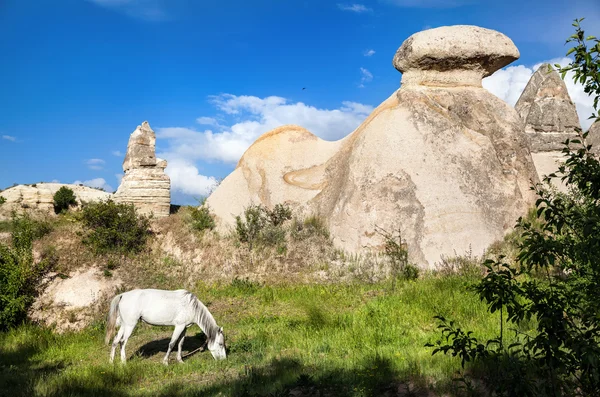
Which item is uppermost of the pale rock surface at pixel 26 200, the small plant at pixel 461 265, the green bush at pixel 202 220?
the pale rock surface at pixel 26 200

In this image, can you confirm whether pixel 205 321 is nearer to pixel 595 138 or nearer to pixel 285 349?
pixel 285 349

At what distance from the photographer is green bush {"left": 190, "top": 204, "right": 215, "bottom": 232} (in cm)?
2048

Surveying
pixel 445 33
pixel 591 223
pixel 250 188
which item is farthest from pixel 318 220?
pixel 591 223

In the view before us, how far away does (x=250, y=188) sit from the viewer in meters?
21.8

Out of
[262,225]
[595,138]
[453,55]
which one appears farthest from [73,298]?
[595,138]

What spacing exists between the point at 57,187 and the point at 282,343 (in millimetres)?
23266

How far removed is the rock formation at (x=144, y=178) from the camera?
2244 cm

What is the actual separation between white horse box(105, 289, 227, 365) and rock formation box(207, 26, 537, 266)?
27.5ft

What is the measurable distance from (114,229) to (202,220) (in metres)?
3.66

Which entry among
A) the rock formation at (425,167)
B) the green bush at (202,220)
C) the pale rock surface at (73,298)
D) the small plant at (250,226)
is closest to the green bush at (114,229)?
the pale rock surface at (73,298)

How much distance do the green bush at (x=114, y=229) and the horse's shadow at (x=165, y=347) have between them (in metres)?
7.24

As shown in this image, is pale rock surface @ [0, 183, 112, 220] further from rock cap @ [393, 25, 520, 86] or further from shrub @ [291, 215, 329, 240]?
rock cap @ [393, 25, 520, 86]

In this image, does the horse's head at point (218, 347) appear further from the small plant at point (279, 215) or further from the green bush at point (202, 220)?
the green bush at point (202, 220)

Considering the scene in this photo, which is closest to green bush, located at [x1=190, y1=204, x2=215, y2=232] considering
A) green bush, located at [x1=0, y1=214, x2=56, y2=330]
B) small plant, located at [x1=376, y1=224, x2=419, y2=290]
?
green bush, located at [x1=0, y1=214, x2=56, y2=330]
